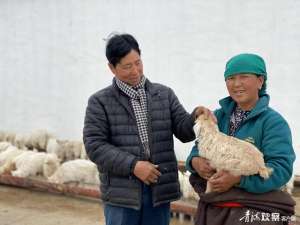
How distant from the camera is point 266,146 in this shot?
2.05m

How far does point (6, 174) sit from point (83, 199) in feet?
4.79

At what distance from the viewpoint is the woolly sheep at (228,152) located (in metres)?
1.98

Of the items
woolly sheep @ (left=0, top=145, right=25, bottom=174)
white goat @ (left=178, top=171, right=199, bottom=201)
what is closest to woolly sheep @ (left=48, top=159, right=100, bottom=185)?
woolly sheep @ (left=0, top=145, right=25, bottom=174)

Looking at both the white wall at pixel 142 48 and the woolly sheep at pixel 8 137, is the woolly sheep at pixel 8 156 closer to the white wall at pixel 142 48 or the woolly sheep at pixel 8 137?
the woolly sheep at pixel 8 137

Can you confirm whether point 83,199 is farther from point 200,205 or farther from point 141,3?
point 200,205

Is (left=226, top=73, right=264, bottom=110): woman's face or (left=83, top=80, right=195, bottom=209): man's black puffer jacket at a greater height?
(left=226, top=73, right=264, bottom=110): woman's face

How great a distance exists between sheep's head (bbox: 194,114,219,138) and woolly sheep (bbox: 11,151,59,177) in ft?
15.9

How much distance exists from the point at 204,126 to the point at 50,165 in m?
4.90

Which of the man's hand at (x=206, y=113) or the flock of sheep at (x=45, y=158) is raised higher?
the man's hand at (x=206, y=113)

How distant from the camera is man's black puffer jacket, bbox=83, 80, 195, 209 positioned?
2439 millimetres

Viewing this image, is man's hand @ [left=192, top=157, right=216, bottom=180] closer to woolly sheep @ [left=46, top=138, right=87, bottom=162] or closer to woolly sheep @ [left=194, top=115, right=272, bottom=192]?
woolly sheep @ [left=194, top=115, right=272, bottom=192]

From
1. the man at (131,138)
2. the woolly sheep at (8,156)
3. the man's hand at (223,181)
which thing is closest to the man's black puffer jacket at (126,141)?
the man at (131,138)

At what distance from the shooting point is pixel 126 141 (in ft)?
8.20

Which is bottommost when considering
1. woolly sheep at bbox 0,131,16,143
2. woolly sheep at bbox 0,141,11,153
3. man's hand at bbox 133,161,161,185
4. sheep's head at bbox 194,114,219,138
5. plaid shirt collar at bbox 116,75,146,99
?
woolly sheep at bbox 0,141,11,153
